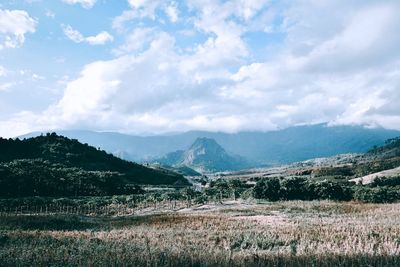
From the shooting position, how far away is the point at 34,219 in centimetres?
4547

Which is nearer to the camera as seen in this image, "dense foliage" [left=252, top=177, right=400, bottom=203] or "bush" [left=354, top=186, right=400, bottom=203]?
"bush" [left=354, top=186, right=400, bottom=203]

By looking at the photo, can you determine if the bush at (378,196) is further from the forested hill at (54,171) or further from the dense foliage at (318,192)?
the forested hill at (54,171)

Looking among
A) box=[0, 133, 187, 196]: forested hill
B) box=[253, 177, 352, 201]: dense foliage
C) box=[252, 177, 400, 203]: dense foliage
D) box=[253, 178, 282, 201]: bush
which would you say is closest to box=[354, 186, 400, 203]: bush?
box=[252, 177, 400, 203]: dense foliage

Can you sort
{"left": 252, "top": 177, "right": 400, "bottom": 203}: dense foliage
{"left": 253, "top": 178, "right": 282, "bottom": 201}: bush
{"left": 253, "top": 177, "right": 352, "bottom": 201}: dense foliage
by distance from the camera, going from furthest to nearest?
1. {"left": 253, "top": 178, "right": 282, "bottom": 201}: bush
2. {"left": 253, "top": 177, "right": 352, "bottom": 201}: dense foliage
3. {"left": 252, "top": 177, "right": 400, "bottom": 203}: dense foliage

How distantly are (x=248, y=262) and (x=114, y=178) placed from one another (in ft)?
422

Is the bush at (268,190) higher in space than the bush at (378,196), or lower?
higher

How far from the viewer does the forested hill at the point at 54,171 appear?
11038cm

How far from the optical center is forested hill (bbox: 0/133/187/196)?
110375 millimetres

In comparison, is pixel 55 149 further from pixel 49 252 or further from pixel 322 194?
pixel 49 252

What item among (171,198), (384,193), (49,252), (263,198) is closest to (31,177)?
(171,198)

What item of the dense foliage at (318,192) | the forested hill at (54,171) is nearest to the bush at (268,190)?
the dense foliage at (318,192)

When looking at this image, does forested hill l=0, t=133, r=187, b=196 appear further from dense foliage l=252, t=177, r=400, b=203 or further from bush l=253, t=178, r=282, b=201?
dense foliage l=252, t=177, r=400, b=203

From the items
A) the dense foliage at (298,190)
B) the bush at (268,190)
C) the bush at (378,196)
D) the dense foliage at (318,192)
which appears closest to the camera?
the bush at (378,196)

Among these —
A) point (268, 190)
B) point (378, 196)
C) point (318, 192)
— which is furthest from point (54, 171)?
point (378, 196)
